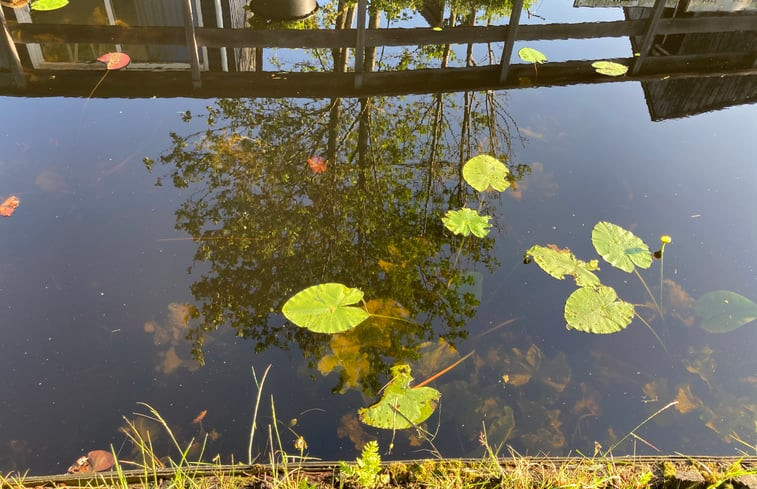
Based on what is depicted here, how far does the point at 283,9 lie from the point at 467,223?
3309 mm

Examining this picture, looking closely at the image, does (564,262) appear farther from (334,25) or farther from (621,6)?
(621,6)

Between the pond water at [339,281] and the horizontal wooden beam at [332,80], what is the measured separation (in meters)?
0.39

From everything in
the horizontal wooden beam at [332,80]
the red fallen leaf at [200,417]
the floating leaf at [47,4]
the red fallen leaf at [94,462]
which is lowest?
the red fallen leaf at [94,462]

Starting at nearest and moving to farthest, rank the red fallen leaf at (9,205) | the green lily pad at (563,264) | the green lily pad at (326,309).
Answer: the green lily pad at (326,309)
the green lily pad at (563,264)
the red fallen leaf at (9,205)

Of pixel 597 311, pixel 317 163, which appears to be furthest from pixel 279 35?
pixel 597 311

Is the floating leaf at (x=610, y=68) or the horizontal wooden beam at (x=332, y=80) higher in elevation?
the floating leaf at (x=610, y=68)

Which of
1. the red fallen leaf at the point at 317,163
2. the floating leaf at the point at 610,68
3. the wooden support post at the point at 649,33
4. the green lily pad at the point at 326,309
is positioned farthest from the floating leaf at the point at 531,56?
the green lily pad at the point at 326,309

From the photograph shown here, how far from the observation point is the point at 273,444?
1.92m

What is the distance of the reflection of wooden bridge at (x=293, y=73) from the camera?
3814mm

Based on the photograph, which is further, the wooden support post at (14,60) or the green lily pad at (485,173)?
the wooden support post at (14,60)

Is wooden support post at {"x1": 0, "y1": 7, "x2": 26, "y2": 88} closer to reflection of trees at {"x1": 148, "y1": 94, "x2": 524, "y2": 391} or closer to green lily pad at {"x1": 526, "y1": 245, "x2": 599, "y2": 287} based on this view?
reflection of trees at {"x1": 148, "y1": 94, "x2": 524, "y2": 391}

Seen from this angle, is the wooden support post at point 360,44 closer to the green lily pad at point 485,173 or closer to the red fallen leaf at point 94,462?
the green lily pad at point 485,173

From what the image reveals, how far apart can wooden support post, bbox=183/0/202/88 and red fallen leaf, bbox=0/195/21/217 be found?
1555 mm

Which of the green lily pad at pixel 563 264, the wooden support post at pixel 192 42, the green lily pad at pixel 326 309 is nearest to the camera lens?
the green lily pad at pixel 326 309
